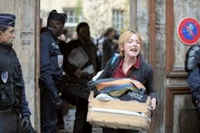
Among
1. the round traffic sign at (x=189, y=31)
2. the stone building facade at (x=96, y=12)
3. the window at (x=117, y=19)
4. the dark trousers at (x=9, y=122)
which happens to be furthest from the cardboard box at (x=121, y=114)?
the window at (x=117, y=19)

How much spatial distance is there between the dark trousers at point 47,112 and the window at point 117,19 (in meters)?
23.9

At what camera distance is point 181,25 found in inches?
299

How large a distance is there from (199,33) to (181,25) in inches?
11.3

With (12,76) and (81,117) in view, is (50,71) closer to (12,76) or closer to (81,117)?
(81,117)

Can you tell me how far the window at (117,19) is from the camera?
3142 centimetres

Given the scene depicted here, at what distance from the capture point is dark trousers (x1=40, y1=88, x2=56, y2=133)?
7566 millimetres

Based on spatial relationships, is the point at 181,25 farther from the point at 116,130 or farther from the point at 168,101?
the point at 116,130

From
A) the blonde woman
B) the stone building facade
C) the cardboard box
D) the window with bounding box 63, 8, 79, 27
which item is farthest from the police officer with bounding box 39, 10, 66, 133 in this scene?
the window with bounding box 63, 8, 79, 27

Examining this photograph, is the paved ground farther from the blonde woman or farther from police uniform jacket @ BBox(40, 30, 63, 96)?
the blonde woman

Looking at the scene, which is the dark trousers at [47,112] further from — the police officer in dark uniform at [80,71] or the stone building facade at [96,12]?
the stone building facade at [96,12]

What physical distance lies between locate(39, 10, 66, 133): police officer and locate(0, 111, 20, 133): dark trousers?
2.19 metres

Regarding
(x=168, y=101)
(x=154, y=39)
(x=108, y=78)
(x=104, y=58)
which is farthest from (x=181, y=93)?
(x=104, y=58)

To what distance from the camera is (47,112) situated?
7605 mm

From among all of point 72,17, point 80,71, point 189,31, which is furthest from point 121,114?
point 72,17
